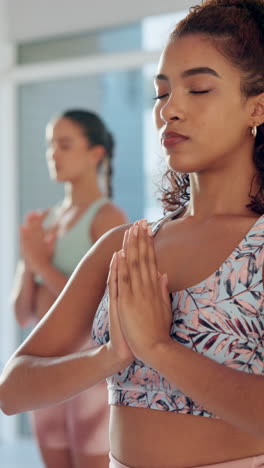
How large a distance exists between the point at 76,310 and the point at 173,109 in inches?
14.9

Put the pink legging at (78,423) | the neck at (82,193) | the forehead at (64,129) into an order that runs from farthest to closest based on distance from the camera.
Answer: the forehead at (64,129) → the neck at (82,193) → the pink legging at (78,423)

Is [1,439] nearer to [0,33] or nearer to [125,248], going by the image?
[0,33]

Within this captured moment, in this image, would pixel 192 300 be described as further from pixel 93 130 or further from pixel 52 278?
pixel 93 130

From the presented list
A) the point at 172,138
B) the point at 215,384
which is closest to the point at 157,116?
the point at 172,138

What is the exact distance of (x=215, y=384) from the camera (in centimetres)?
115

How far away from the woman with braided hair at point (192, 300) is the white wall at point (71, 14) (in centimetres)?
337

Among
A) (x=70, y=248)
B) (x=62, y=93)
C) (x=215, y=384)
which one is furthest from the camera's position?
(x=62, y=93)

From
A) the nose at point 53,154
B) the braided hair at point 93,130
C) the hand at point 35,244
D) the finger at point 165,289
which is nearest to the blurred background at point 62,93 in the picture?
the braided hair at point 93,130

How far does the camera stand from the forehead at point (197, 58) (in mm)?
1282

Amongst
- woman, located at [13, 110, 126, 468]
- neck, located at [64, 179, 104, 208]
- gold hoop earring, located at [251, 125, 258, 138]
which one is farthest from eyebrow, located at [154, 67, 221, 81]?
neck, located at [64, 179, 104, 208]

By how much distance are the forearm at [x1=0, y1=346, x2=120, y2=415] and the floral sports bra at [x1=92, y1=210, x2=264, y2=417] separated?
56 millimetres

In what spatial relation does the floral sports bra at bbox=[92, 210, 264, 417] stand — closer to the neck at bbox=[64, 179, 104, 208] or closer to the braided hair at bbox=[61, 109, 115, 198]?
the neck at bbox=[64, 179, 104, 208]

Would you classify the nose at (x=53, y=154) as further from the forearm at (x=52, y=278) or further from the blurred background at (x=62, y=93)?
the blurred background at (x=62, y=93)

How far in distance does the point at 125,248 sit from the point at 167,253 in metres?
0.11
